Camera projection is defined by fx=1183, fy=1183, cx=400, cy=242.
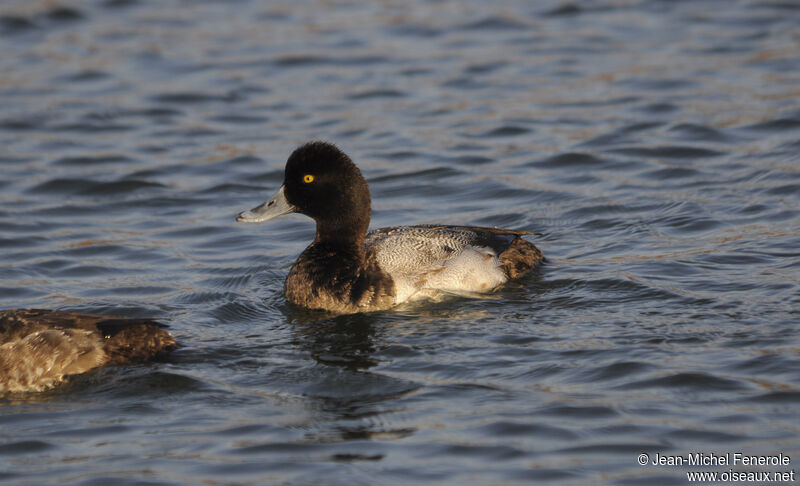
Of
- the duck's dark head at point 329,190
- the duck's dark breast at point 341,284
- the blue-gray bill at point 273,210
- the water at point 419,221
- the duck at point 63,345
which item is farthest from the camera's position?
the blue-gray bill at point 273,210

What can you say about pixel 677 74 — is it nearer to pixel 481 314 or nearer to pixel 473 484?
pixel 481 314

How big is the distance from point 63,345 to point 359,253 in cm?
267

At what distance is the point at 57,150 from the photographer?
14.5 meters

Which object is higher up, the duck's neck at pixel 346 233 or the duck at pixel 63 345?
the duck's neck at pixel 346 233

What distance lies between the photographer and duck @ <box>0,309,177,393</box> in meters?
7.47

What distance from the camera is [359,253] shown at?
9422 mm

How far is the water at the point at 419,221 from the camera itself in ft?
21.8

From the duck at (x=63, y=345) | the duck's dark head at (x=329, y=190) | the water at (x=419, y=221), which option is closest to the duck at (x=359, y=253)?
the duck's dark head at (x=329, y=190)

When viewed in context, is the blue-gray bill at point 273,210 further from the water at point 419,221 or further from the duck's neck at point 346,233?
the water at point 419,221

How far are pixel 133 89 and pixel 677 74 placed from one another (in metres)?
7.61

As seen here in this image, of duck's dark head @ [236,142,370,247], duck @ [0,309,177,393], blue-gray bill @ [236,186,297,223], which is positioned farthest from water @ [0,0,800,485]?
duck's dark head @ [236,142,370,247]

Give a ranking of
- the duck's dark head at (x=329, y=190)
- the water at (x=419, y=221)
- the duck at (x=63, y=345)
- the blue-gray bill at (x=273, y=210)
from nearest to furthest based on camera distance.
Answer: the water at (x=419, y=221), the duck at (x=63, y=345), the duck's dark head at (x=329, y=190), the blue-gray bill at (x=273, y=210)

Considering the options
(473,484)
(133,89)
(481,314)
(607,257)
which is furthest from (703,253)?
(133,89)

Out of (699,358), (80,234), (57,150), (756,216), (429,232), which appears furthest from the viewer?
(57,150)
